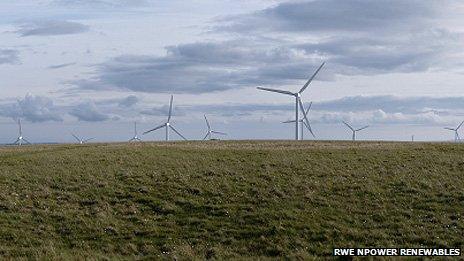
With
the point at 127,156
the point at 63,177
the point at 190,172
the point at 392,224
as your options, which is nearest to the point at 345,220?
the point at 392,224

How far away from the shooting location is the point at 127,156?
45.7 m

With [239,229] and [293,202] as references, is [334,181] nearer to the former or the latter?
[293,202]

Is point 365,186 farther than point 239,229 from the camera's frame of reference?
Yes

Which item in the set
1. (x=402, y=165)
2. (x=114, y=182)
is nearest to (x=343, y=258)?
(x=114, y=182)

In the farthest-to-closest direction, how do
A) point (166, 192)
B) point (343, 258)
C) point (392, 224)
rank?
point (166, 192) → point (392, 224) → point (343, 258)

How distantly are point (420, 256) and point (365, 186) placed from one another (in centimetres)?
1178

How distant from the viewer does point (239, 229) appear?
87.5 ft

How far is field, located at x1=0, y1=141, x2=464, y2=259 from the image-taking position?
80.5 feet

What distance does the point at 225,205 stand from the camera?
99.3 feet

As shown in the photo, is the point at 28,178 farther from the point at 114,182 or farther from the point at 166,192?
the point at 166,192

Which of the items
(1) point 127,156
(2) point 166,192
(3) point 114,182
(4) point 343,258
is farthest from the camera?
(1) point 127,156

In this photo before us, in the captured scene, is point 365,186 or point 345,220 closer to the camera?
point 345,220

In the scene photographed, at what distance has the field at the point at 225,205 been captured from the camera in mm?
24531

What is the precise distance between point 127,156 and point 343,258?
26.5 metres
